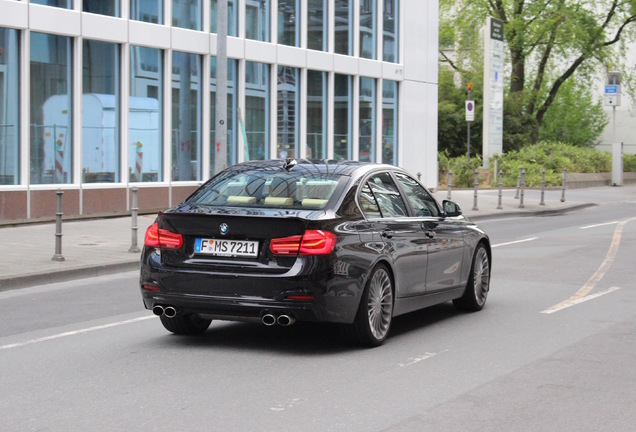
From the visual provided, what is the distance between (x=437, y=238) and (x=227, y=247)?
2.41m

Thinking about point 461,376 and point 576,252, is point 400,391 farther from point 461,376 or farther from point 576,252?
point 576,252

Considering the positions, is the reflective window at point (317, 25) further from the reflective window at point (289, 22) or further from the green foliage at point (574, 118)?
the green foliage at point (574, 118)

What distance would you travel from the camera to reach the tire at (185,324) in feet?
28.7

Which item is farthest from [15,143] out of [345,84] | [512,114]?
[512,114]

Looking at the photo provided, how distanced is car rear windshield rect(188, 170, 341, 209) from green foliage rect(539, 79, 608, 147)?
5592 centimetres

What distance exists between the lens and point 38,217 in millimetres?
20828

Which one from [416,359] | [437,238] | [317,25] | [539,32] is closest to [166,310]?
[416,359]

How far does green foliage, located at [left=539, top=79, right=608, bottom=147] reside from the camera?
63.1m

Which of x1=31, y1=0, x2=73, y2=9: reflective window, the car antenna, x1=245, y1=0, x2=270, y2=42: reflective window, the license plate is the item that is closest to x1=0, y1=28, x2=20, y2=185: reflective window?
x1=31, y1=0, x2=73, y2=9: reflective window

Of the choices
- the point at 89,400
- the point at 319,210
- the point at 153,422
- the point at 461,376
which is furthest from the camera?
the point at 319,210

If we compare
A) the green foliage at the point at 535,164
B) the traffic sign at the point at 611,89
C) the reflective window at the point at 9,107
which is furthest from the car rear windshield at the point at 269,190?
the traffic sign at the point at 611,89

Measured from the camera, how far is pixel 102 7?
2258 centimetres

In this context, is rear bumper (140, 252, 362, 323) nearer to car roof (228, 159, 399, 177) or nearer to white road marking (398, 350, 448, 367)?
white road marking (398, 350, 448, 367)

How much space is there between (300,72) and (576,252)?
44.7ft
